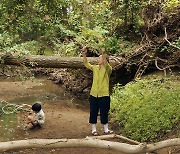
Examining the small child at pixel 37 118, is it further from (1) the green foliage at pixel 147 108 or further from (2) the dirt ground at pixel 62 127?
(1) the green foliage at pixel 147 108

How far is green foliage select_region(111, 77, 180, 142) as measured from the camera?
301 inches

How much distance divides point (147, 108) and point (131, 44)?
4.85m

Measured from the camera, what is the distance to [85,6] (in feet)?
57.7

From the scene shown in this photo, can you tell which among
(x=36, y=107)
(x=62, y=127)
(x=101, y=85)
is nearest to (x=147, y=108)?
(x=101, y=85)

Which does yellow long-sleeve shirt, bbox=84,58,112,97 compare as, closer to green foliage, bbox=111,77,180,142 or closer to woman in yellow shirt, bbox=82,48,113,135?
woman in yellow shirt, bbox=82,48,113,135

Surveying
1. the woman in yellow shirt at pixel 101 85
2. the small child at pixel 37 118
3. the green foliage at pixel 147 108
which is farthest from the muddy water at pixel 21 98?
the green foliage at pixel 147 108

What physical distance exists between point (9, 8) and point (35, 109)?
414 centimetres

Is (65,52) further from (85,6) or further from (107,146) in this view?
(107,146)

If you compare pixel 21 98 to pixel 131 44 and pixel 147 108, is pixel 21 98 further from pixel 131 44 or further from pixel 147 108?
pixel 147 108

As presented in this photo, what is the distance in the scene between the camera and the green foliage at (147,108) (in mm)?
7637

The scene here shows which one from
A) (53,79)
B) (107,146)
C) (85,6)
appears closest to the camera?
(107,146)

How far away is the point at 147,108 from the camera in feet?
27.1

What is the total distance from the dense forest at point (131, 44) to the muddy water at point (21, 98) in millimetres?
1388

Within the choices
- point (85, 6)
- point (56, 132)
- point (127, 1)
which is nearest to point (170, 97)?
point (56, 132)
